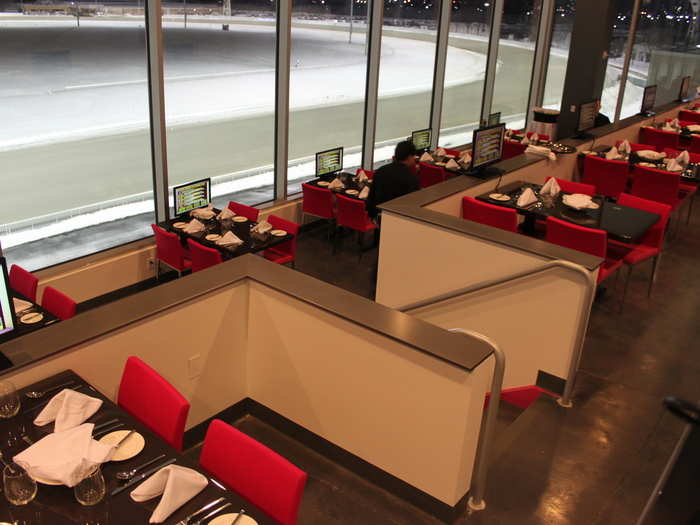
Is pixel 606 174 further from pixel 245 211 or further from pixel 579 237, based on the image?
pixel 245 211

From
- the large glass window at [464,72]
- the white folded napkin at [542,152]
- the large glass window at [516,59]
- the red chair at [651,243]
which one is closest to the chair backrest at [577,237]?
the red chair at [651,243]

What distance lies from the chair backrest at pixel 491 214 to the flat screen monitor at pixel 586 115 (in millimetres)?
3298

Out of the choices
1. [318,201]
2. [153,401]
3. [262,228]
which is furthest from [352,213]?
[153,401]

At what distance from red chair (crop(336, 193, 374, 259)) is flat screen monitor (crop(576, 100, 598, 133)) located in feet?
10.4

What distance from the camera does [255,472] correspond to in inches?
98.4

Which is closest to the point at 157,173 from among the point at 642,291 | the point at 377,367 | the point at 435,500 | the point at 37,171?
the point at 37,171

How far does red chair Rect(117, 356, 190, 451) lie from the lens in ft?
9.15

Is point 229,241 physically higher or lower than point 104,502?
lower

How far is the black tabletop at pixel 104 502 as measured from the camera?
7.28ft

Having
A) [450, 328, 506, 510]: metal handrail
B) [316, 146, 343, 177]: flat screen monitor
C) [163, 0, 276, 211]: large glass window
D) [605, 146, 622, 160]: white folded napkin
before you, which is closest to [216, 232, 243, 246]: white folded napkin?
[163, 0, 276, 211]: large glass window

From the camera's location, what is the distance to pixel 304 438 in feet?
12.3

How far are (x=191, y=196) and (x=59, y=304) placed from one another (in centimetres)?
225

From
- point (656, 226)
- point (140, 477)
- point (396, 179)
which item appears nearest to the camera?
point (140, 477)

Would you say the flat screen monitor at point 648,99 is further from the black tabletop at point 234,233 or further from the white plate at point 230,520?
the white plate at point 230,520
